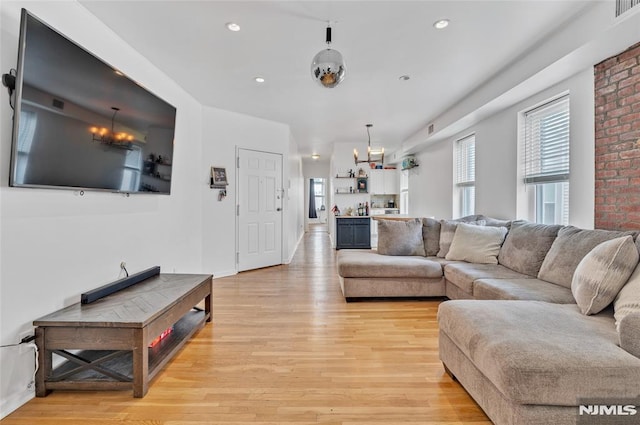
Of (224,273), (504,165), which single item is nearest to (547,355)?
(504,165)

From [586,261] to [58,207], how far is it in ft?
11.6

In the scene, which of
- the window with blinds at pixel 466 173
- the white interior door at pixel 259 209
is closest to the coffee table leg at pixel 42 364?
the white interior door at pixel 259 209

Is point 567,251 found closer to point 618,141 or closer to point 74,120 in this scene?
point 618,141

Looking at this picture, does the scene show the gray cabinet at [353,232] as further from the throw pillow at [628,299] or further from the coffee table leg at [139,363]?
the coffee table leg at [139,363]

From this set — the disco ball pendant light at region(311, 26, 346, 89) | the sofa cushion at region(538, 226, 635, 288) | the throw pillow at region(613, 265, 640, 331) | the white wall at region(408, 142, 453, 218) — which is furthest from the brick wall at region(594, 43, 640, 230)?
the white wall at region(408, 142, 453, 218)

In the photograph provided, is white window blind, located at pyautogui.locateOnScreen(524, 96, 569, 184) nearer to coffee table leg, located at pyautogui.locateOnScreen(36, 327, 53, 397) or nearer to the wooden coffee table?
the wooden coffee table

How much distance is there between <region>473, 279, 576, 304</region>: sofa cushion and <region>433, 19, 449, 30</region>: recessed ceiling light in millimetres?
2197

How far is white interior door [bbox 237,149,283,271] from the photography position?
16.0 feet

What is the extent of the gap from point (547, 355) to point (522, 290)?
3.88 ft

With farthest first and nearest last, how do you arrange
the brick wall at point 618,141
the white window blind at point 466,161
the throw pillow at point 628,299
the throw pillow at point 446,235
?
the white window blind at point 466,161 < the throw pillow at point 446,235 < the brick wall at point 618,141 < the throw pillow at point 628,299

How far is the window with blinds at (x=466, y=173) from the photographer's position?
4.86 meters

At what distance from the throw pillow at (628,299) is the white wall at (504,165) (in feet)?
3.93

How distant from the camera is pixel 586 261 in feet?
6.41

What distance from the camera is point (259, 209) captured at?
5141 mm
